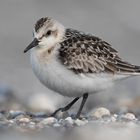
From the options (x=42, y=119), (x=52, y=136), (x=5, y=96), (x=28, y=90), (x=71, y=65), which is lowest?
(x=52, y=136)

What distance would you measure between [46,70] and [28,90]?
16.5 feet

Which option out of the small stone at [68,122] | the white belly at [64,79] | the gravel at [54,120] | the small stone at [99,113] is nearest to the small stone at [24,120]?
the gravel at [54,120]

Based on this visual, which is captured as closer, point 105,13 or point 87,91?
point 87,91

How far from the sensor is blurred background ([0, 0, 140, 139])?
16219mm

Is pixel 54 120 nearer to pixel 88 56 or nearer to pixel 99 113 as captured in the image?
pixel 99 113

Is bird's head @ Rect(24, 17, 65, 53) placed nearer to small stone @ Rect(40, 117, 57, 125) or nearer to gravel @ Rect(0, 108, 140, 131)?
gravel @ Rect(0, 108, 140, 131)

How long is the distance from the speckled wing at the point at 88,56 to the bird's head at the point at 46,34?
0.43 feet

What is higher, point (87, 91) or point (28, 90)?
point (28, 90)

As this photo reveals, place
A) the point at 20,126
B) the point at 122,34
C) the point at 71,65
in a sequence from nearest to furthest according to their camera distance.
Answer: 1. the point at 20,126
2. the point at 71,65
3. the point at 122,34

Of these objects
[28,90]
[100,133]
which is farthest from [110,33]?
[100,133]

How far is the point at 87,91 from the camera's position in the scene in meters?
11.2

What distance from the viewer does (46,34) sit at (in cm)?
1141

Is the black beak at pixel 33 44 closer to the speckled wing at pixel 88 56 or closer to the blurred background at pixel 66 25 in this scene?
the speckled wing at pixel 88 56

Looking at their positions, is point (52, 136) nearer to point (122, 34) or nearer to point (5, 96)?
point (5, 96)
